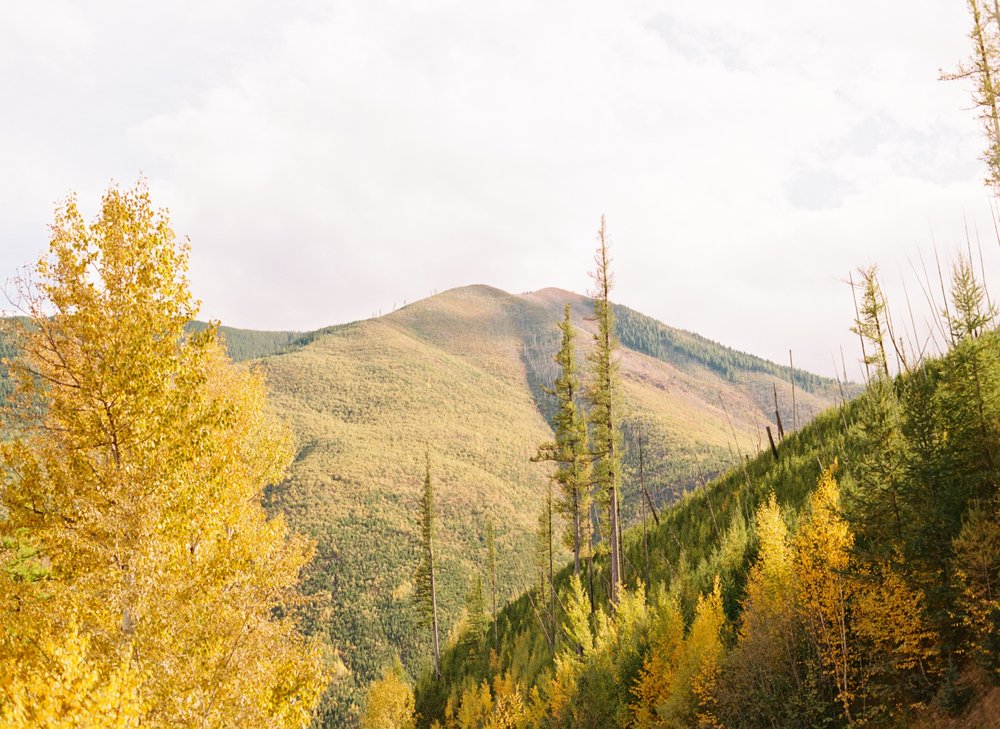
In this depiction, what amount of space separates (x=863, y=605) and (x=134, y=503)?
24.2m

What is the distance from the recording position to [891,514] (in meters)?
23.7

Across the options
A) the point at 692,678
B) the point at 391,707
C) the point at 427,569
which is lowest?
the point at 391,707

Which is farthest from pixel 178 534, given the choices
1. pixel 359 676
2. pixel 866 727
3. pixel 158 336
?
pixel 359 676

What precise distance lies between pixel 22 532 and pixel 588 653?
33.0 m

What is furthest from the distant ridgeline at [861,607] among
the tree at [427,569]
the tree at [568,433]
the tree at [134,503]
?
the tree at [427,569]

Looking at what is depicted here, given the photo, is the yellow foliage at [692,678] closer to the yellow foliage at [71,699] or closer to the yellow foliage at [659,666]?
the yellow foliage at [659,666]

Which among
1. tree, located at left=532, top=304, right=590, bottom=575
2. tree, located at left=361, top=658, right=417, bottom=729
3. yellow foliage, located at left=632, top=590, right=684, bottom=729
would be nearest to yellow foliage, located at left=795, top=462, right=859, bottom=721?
yellow foliage, located at left=632, top=590, right=684, bottom=729

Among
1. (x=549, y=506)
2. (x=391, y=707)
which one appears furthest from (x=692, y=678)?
(x=391, y=707)

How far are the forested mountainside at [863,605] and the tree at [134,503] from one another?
2064 centimetres

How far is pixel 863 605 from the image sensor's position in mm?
22891

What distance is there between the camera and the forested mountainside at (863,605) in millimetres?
20750

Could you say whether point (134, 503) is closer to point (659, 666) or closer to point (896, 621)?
point (896, 621)

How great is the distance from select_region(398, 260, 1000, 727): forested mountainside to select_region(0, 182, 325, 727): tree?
2064cm

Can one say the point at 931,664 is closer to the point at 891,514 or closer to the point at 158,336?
the point at 891,514
